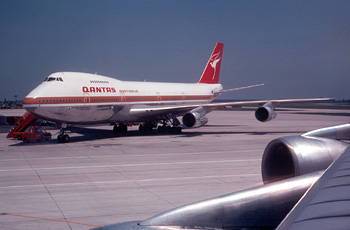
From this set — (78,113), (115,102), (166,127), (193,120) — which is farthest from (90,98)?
(166,127)

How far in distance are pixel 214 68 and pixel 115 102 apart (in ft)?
47.4

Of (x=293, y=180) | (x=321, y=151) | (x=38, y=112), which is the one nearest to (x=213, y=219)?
(x=293, y=180)

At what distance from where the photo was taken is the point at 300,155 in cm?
525

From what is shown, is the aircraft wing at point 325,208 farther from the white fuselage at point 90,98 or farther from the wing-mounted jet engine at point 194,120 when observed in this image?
the wing-mounted jet engine at point 194,120

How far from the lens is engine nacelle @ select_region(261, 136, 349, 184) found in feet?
17.1

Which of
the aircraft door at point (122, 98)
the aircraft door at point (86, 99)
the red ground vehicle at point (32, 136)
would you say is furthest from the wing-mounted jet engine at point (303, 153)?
the red ground vehicle at point (32, 136)

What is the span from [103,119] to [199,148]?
725 cm

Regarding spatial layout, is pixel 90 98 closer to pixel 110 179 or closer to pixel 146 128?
pixel 146 128

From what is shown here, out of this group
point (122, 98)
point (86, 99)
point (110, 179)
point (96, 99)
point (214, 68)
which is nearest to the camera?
point (110, 179)

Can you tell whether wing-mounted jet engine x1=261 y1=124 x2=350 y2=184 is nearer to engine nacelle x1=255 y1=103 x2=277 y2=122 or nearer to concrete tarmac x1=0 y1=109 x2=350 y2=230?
concrete tarmac x1=0 y1=109 x2=350 y2=230

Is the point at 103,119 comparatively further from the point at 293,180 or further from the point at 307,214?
the point at 307,214

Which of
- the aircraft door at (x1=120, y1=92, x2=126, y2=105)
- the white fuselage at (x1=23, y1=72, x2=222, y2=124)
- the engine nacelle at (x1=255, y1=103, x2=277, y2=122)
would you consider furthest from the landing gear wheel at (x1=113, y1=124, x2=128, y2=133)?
the engine nacelle at (x1=255, y1=103, x2=277, y2=122)

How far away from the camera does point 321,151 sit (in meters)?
5.25

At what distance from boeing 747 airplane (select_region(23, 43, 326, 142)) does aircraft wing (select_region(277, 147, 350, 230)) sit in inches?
761
